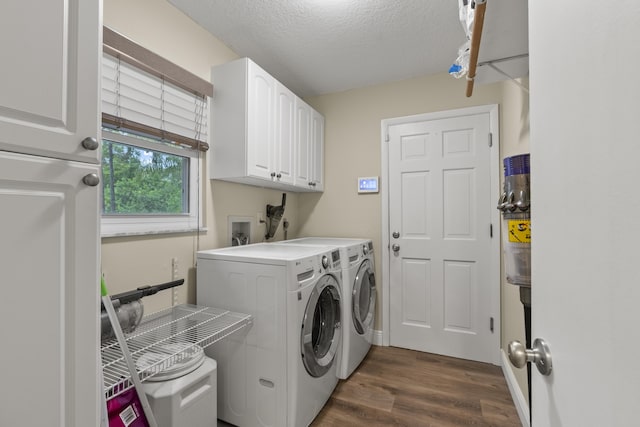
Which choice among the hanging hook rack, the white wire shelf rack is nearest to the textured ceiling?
the hanging hook rack

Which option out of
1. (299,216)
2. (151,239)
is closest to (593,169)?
(151,239)

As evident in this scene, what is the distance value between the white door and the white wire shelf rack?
3.97 feet

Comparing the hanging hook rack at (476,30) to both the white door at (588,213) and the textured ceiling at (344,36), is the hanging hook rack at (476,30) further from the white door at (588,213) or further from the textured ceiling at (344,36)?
the white door at (588,213)

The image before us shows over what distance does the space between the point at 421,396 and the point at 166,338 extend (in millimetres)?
1653

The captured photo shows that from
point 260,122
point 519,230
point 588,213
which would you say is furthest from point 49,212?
point 260,122

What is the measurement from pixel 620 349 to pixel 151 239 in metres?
1.86

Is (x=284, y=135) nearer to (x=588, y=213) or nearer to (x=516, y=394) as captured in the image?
(x=588, y=213)

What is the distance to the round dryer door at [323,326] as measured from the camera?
64.3 inches

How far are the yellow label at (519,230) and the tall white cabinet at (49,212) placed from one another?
4.22 feet

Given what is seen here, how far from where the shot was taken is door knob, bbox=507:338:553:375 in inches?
22.1

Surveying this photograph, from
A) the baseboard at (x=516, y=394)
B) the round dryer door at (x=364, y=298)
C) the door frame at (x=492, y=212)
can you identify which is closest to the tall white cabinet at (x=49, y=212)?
the round dryer door at (x=364, y=298)

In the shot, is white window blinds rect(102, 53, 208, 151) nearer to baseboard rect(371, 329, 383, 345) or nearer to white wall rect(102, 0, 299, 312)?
white wall rect(102, 0, 299, 312)

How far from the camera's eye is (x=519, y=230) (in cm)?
101

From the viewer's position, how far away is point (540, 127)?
0.62 metres
